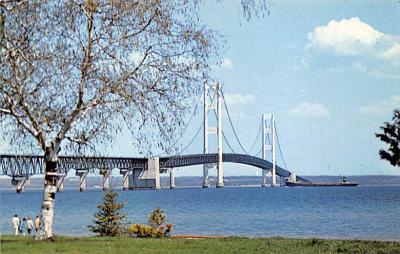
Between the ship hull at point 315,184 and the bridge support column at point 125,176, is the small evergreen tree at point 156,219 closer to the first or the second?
the bridge support column at point 125,176

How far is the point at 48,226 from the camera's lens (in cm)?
1939

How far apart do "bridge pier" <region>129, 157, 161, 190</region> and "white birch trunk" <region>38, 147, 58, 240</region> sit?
3780 inches

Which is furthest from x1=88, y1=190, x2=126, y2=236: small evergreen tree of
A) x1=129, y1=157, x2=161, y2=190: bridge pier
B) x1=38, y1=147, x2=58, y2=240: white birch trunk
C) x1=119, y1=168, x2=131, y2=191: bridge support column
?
x1=119, y1=168, x2=131, y2=191: bridge support column

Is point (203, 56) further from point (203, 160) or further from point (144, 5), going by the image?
point (203, 160)

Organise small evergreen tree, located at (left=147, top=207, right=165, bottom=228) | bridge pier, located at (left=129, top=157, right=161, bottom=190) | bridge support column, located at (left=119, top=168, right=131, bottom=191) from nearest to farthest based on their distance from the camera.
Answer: small evergreen tree, located at (left=147, top=207, right=165, bottom=228) → bridge pier, located at (left=129, top=157, right=161, bottom=190) → bridge support column, located at (left=119, top=168, right=131, bottom=191)

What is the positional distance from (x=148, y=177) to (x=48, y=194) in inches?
4144

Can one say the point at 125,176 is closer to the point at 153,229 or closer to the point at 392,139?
the point at 153,229

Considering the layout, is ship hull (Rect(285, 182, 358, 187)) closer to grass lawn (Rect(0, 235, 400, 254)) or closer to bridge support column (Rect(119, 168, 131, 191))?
bridge support column (Rect(119, 168, 131, 191))

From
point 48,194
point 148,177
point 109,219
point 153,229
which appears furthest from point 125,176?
point 48,194

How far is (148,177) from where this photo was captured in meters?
124

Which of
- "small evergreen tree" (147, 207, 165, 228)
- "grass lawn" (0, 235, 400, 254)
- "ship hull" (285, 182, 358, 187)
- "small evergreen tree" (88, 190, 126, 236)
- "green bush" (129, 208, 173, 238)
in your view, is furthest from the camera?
"ship hull" (285, 182, 358, 187)

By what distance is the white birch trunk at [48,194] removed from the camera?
19281mm

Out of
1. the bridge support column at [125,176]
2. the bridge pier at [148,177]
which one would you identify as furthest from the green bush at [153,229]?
the bridge support column at [125,176]

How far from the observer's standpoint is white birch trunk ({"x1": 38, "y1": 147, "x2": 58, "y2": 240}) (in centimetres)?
1928
